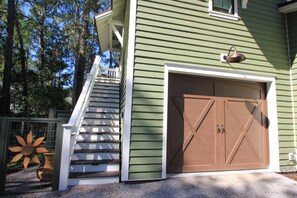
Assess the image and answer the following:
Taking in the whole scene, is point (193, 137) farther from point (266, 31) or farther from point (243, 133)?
point (266, 31)

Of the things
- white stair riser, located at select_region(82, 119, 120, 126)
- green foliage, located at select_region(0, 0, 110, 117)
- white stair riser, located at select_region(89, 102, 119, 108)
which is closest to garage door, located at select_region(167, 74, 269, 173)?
white stair riser, located at select_region(82, 119, 120, 126)

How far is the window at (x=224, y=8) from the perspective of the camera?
434 centimetres

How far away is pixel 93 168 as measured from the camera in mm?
3518

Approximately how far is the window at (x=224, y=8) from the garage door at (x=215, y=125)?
1482 millimetres

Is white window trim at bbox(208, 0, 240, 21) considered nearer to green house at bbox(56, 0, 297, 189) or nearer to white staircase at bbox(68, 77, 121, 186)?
green house at bbox(56, 0, 297, 189)

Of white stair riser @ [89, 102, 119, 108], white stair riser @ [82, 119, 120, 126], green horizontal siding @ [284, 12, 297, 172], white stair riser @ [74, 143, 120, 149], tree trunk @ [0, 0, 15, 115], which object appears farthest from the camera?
tree trunk @ [0, 0, 15, 115]

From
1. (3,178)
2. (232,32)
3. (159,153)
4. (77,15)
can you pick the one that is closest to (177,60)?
(232,32)

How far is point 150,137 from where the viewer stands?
3639mm

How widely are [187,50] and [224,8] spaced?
1.66 metres

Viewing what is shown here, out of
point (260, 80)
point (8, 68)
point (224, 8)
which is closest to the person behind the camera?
point (260, 80)

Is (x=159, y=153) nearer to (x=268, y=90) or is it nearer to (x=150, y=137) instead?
(x=150, y=137)

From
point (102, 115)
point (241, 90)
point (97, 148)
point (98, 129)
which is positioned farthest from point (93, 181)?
point (241, 90)

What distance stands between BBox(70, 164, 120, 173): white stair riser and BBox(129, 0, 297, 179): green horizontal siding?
1.11 feet

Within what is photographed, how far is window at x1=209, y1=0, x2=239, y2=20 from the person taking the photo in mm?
4336
